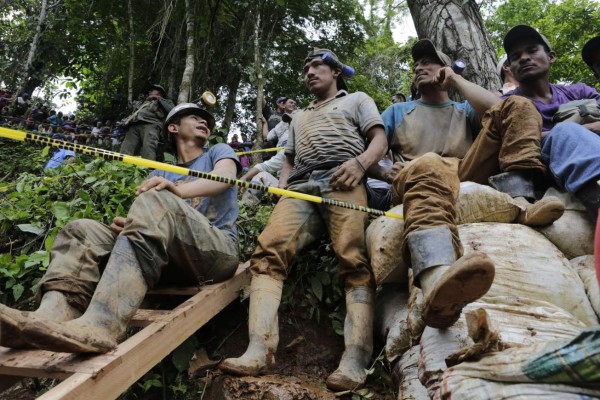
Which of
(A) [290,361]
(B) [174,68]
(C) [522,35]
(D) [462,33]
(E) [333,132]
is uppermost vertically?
(B) [174,68]

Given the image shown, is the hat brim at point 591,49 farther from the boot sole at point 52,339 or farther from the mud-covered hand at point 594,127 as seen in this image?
the boot sole at point 52,339

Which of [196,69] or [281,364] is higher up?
[196,69]

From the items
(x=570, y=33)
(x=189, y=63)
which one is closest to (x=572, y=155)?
(x=189, y=63)

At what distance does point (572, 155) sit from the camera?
230cm

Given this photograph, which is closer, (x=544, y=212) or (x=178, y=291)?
(x=544, y=212)

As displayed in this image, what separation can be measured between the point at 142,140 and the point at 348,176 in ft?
14.3

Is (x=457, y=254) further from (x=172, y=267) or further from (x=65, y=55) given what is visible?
(x=65, y=55)

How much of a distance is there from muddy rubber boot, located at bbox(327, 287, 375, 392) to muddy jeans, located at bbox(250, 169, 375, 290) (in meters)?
0.09

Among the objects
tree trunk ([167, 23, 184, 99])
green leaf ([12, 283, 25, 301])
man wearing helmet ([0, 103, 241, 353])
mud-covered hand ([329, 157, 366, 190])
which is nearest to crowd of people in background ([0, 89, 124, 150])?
tree trunk ([167, 23, 184, 99])

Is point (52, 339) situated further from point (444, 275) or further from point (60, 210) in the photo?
point (60, 210)

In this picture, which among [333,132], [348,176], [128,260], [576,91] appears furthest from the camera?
[576,91]

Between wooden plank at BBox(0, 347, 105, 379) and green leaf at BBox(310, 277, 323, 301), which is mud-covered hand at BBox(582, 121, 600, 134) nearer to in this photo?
green leaf at BBox(310, 277, 323, 301)

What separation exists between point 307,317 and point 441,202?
1177mm

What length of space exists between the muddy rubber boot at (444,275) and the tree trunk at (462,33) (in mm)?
2711
